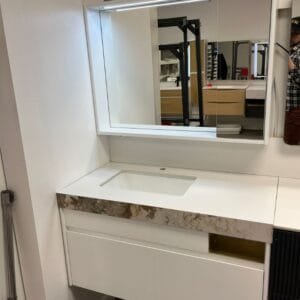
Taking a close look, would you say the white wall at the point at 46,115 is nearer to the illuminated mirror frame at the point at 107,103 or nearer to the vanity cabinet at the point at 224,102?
the illuminated mirror frame at the point at 107,103

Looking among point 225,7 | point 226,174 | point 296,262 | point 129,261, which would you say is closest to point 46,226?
point 129,261

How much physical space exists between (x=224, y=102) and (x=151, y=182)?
545mm

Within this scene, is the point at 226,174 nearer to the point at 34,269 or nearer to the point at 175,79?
the point at 175,79

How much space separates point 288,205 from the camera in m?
1.17

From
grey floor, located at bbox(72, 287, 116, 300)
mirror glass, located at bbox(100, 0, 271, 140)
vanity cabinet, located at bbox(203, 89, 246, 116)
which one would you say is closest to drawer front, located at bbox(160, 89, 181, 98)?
mirror glass, located at bbox(100, 0, 271, 140)

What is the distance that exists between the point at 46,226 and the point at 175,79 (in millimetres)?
901

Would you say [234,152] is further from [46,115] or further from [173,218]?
[46,115]

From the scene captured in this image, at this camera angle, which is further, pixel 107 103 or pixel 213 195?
pixel 107 103

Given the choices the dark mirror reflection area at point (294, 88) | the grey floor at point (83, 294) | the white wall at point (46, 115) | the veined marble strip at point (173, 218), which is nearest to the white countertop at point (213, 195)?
the veined marble strip at point (173, 218)

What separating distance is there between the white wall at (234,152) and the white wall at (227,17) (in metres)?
0.09

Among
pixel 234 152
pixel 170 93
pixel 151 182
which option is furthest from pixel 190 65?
pixel 151 182

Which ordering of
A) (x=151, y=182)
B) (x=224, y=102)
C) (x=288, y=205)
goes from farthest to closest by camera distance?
(x=151, y=182) < (x=224, y=102) < (x=288, y=205)

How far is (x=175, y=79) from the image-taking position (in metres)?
1.55

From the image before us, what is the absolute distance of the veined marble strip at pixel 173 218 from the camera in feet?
3.52
